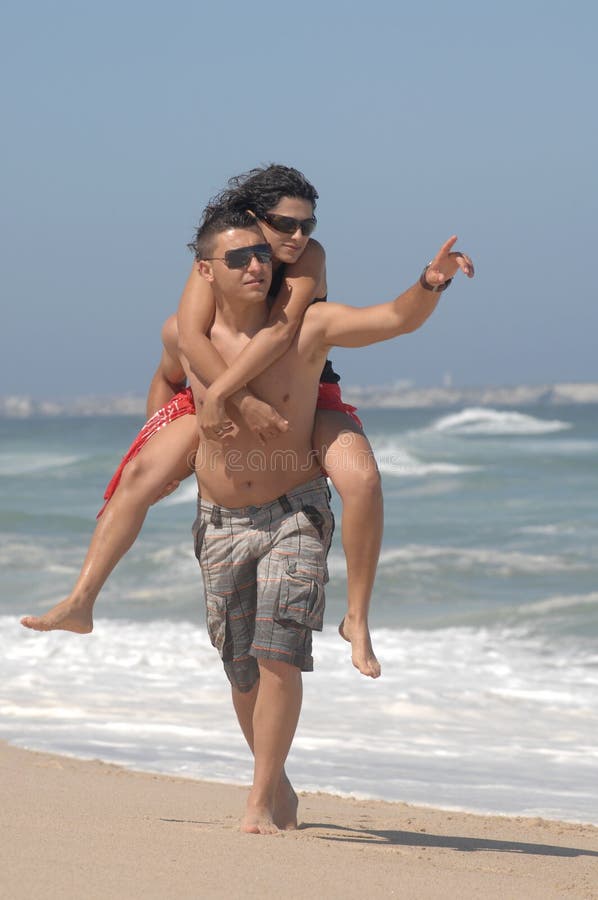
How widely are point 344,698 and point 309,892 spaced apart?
3.99 m

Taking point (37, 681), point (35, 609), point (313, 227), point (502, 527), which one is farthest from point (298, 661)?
point (502, 527)

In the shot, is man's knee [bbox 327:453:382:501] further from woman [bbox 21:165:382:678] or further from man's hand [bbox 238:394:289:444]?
man's hand [bbox 238:394:289:444]

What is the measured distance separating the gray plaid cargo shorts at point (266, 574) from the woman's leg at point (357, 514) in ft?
0.36

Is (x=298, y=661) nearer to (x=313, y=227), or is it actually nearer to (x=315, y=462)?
(x=315, y=462)

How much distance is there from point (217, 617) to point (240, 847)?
0.81 m

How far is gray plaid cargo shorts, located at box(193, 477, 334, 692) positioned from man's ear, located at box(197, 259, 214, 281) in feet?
2.46

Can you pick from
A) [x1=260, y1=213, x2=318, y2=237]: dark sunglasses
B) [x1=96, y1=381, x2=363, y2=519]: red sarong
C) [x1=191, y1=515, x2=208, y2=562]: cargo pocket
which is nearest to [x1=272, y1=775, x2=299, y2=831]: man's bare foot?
[x1=191, y1=515, x2=208, y2=562]: cargo pocket

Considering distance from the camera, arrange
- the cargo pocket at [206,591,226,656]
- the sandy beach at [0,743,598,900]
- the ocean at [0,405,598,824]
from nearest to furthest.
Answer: the sandy beach at [0,743,598,900]
the cargo pocket at [206,591,226,656]
the ocean at [0,405,598,824]

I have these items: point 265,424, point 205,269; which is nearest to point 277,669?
point 265,424

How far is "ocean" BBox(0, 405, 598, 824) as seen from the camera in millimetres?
5773

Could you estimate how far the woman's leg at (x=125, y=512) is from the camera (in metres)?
4.08

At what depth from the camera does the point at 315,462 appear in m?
4.10

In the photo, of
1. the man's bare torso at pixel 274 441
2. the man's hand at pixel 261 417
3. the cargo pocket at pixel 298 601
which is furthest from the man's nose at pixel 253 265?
the cargo pocket at pixel 298 601

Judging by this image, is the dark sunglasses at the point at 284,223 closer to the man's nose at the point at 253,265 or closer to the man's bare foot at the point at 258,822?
the man's nose at the point at 253,265
